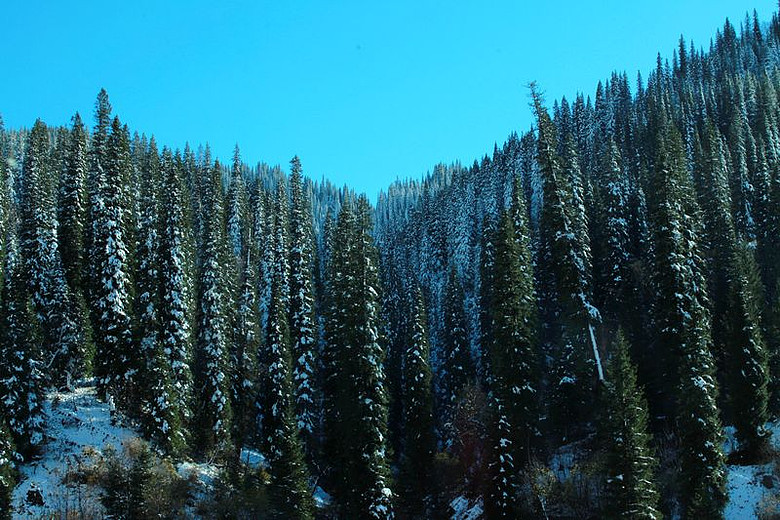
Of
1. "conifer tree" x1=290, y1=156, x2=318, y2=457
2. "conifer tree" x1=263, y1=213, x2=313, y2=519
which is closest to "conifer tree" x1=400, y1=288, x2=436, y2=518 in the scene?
"conifer tree" x1=290, y1=156, x2=318, y2=457

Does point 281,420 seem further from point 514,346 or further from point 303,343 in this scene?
point 514,346

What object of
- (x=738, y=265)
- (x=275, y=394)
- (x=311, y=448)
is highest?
(x=738, y=265)

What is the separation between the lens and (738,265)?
146ft

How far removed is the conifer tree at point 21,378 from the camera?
39500mm

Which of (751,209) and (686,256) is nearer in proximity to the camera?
(686,256)

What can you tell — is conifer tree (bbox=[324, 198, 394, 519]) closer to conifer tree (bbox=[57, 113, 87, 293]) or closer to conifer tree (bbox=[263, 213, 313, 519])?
conifer tree (bbox=[263, 213, 313, 519])

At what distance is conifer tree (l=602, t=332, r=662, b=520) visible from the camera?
29.9 m

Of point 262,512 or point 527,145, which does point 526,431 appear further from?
point 527,145

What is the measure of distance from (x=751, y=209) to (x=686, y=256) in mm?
42238

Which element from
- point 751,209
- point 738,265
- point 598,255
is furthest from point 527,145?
point 738,265

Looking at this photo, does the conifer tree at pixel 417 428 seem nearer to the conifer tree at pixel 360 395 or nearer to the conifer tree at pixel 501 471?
the conifer tree at pixel 360 395

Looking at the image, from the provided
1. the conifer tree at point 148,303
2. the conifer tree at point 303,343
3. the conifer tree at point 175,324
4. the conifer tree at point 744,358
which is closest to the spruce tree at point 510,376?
the conifer tree at point 744,358

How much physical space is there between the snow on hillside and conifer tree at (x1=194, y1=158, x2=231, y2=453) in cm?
552

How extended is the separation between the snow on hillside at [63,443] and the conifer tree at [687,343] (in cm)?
3581
